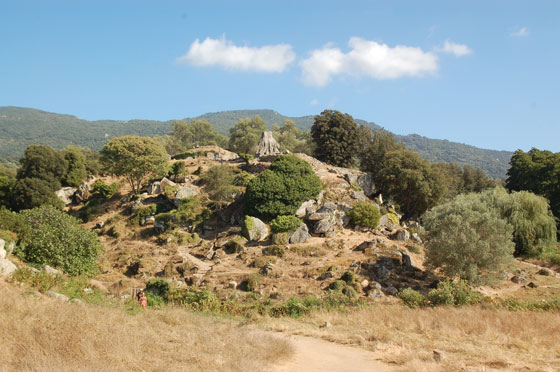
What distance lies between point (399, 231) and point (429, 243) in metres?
5.31

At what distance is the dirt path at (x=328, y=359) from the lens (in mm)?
8625

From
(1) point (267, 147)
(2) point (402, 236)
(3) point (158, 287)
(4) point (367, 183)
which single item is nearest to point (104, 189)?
(1) point (267, 147)

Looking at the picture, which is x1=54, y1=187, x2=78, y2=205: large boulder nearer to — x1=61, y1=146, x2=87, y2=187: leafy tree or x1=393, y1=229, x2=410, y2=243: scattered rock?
x1=61, y1=146, x2=87, y2=187: leafy tree

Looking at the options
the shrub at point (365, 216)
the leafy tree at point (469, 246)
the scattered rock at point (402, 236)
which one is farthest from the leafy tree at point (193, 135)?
the leafy tree at point (469, 246)

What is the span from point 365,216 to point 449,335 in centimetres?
1590

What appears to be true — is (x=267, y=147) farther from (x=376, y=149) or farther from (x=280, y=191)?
(x=280, y=191)

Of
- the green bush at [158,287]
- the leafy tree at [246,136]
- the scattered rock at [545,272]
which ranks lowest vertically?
the green bush at [158,287]

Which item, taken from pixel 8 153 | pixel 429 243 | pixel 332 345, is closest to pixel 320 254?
pixel 429 243

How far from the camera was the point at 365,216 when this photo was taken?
27.0m

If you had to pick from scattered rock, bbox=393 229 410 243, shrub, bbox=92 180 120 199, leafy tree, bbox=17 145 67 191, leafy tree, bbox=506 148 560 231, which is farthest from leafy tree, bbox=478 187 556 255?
leafy tree, bbox=17 145 67 191

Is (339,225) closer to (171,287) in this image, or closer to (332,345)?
(171,287)

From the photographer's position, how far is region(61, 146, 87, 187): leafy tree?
132ft

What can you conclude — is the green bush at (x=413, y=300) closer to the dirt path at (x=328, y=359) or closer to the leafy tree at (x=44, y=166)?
the dirt path at (x=328, y=359)

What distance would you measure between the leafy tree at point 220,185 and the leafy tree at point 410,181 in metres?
13.7
